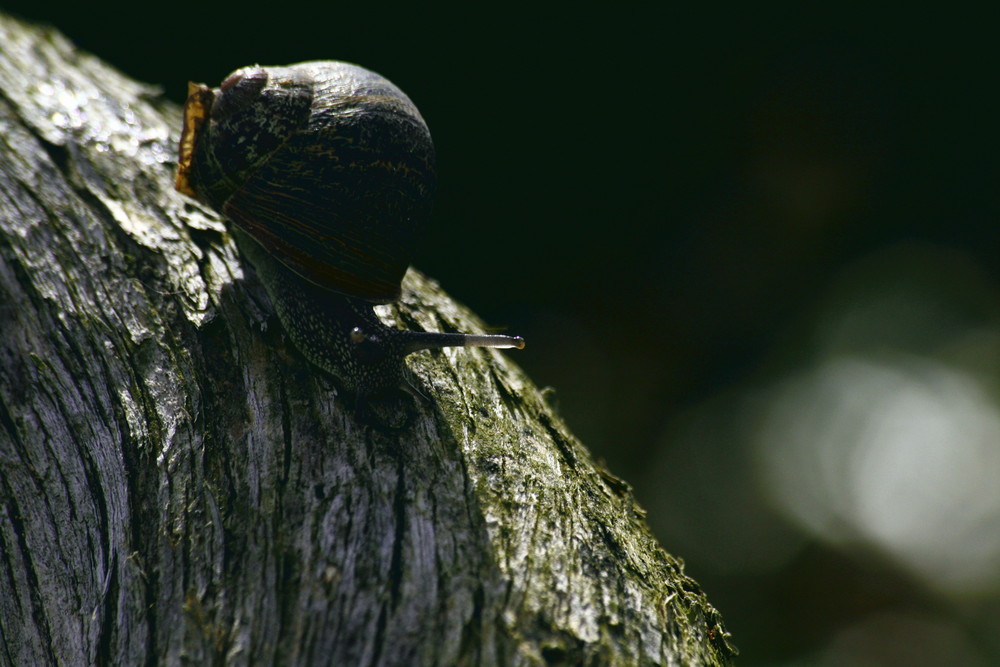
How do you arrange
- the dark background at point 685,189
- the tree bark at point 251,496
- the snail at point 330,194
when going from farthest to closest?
the dark background at point 685,189
the snail at point 330,194
the tree bark at point 251,496

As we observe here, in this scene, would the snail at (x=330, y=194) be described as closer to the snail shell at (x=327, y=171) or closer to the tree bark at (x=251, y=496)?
the snail shell at (x=327, y=171)

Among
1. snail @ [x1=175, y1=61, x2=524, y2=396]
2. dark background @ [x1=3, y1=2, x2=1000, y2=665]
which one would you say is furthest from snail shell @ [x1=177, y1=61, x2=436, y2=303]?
dark background @ [x1=3, y1=2, x2=1000, y2=665]

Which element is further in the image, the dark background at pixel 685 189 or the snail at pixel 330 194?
the dark background at pixel 685 189

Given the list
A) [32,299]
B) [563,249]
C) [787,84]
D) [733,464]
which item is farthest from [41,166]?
[787,84]

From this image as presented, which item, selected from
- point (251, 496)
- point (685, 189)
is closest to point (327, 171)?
point (251, 496)

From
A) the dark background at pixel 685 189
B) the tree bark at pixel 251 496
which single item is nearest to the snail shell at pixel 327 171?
the tree bark at pixel 251 496

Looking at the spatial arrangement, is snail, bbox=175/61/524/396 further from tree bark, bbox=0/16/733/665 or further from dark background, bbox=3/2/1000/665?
dark background, bbox=3/2/1000/665

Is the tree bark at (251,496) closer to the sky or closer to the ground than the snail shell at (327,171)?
closer to the ground
